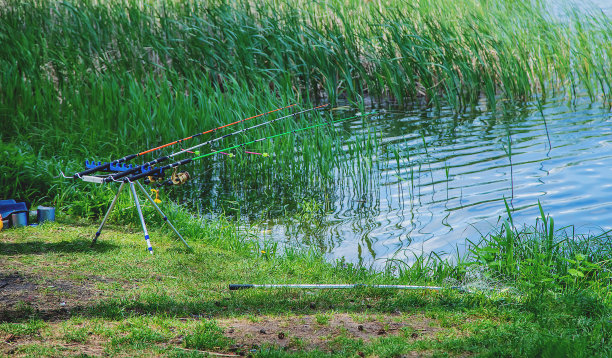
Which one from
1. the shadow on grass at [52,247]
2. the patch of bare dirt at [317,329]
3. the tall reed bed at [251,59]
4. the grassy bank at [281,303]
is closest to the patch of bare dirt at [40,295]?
the grassy bank at [281,303]

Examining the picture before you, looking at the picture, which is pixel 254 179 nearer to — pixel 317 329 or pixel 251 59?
pixel 251 59

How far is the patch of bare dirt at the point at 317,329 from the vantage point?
3752 millimetres

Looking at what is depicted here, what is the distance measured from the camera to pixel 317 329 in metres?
3.96

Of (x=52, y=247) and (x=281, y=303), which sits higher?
(x=52, y=247)

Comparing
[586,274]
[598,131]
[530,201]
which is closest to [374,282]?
[586,274]

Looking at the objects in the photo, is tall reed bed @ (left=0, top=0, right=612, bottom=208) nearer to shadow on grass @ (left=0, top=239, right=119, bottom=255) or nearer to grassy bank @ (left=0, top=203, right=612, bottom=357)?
shadow on grass @ (left=0, top=239, right=119, bottom=255)

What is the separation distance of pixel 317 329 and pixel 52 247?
2762mm

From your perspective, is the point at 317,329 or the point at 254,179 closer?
the point at 317,329

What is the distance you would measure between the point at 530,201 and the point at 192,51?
6070 mm

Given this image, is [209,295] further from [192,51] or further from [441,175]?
[192,51]

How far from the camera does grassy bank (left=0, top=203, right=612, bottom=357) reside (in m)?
3.66

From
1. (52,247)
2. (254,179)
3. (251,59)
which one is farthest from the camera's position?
(251,59)

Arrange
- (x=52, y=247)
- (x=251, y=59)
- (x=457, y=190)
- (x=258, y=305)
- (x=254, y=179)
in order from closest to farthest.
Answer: (x=258, y=305) < (x=52, y=247) < (x=457, y=190) < (x=254, y=179) < (x=251, y=59)

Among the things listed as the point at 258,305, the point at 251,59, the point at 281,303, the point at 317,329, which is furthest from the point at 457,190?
the point at 251,59
